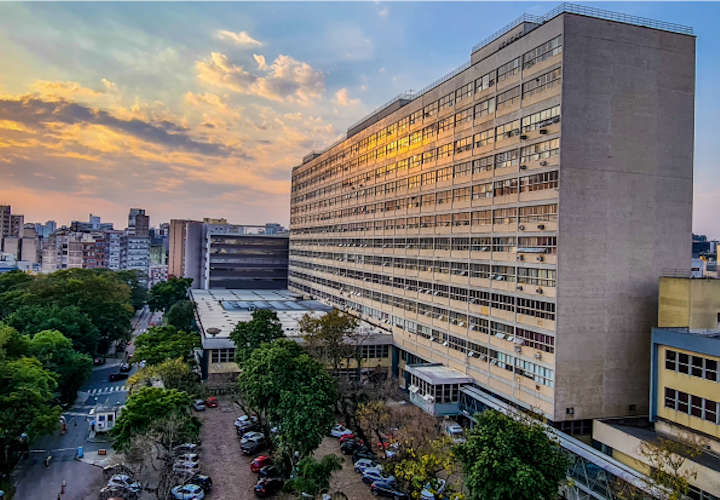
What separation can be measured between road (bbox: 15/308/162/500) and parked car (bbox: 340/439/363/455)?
15.9 meters

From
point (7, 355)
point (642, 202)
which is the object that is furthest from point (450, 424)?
point (7, 355)

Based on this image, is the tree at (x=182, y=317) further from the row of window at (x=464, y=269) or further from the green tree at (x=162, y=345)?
the row of window at (x=464, y=269)

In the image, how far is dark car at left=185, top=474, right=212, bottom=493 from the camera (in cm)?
2934

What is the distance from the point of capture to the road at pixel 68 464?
29.8 metres

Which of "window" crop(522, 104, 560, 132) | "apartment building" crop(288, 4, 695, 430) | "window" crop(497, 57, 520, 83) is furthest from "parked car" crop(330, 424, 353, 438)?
"window" crop(497, 57, 520, 83)

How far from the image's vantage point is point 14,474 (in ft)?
105

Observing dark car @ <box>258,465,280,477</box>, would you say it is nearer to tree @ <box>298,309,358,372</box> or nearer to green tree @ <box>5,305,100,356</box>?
tree @ <box>298,309,358,372</box>

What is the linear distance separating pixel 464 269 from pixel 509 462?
23.6m

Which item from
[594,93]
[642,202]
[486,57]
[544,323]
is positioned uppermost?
[486,57]

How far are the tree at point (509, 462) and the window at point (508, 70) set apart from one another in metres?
26.8

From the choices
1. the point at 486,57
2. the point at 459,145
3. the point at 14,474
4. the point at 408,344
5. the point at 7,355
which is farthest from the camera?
the point at 408,344

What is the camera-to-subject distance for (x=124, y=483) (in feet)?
96.7

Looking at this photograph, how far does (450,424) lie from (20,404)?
99.4 feet

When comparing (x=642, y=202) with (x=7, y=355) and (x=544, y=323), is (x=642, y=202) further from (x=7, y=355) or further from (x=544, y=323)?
(x=7, y=355)
